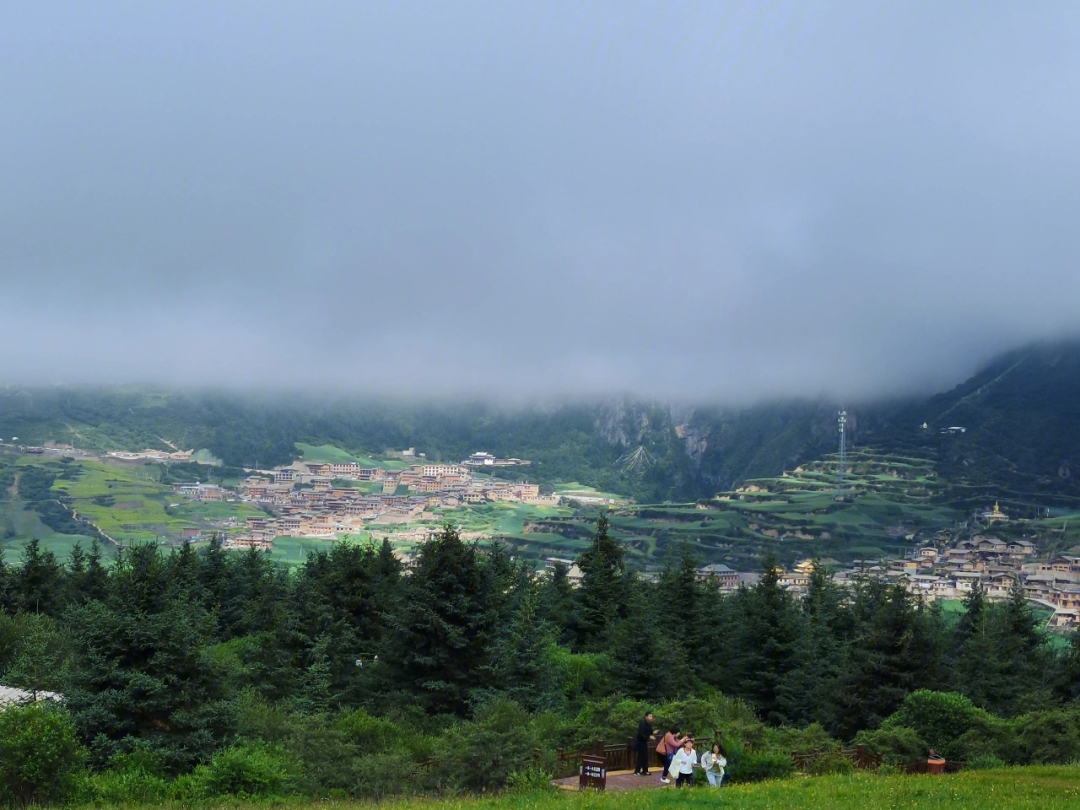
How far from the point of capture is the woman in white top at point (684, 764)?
1894 centimetres

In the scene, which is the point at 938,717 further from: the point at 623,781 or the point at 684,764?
the point at 684,764

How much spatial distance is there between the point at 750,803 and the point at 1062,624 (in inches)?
3541

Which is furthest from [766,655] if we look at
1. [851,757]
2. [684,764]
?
[684,764]

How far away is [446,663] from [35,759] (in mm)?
19724

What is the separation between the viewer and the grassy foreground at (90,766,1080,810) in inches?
576

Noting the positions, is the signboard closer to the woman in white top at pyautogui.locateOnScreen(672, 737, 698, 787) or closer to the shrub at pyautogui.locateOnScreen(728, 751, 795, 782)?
the woman in white top at pyautogui.locateOnScreen(672, 737, 698, 787)

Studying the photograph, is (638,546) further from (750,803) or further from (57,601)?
(750,803)

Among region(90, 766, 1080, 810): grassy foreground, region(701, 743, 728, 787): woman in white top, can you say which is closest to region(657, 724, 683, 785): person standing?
region(701, 743, 728, 787): woman in white top

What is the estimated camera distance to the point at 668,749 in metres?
21.1

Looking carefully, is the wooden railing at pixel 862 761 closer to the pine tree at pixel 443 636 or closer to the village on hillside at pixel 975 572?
the pine tree at pixel 443 636

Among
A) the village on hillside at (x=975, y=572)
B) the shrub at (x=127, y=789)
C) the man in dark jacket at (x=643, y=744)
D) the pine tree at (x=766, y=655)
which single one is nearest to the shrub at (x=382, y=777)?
the shrub at (x=127, y=789)

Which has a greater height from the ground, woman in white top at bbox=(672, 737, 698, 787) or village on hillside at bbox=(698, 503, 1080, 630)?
woman in white top at bbox=(672, 737, 698, 787)

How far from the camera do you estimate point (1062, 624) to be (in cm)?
9019

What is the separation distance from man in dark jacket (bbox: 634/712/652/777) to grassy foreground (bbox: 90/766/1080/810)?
165 inches
